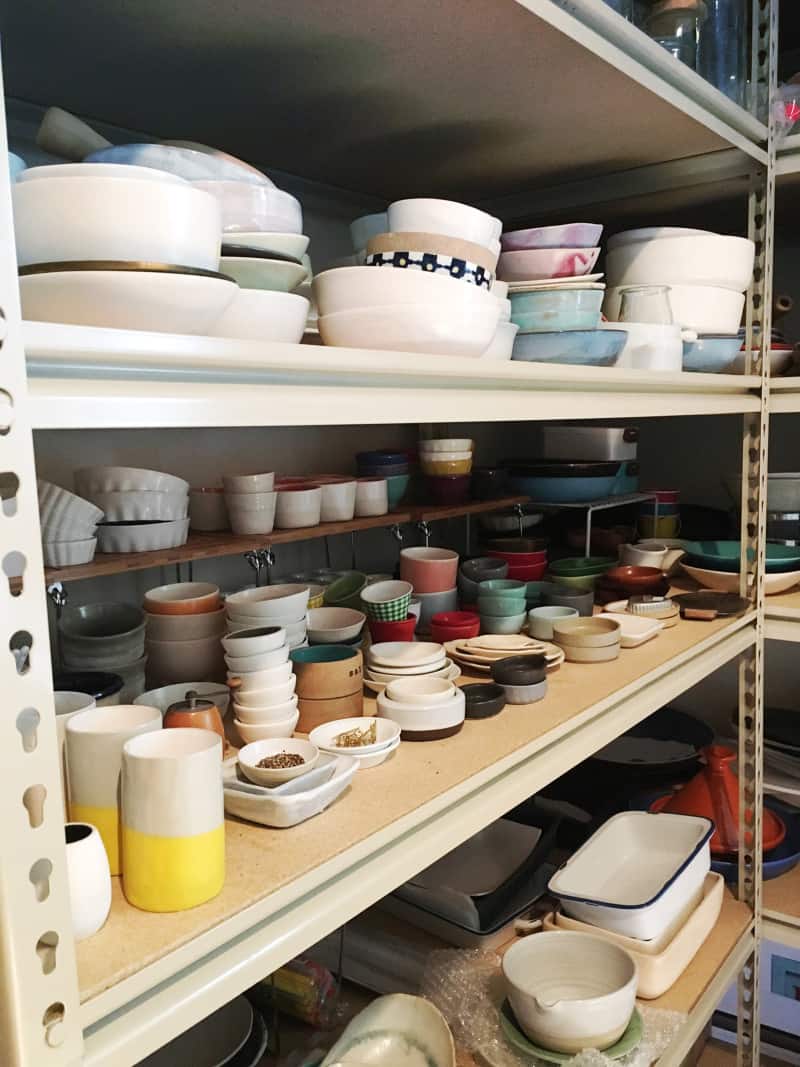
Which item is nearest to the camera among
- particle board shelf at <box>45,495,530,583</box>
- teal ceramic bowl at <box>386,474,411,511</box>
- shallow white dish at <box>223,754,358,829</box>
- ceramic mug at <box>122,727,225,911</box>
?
ceramic mug at <box>122,727,225,911</box>

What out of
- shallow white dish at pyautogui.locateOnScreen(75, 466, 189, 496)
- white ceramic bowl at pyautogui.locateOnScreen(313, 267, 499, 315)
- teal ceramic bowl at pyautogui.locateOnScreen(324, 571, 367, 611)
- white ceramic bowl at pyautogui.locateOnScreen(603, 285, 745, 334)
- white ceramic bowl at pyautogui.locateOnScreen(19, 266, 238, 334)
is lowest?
teal ceramic bowl at pyautogui.locateOnScreen(324, 571, 367, 611)

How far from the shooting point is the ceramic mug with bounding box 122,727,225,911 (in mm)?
621

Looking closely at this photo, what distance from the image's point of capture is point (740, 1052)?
162 cm

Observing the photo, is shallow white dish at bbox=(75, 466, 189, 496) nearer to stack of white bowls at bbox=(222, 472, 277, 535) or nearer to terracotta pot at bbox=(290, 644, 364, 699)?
stack of white bowls at bbox=(222, 472, 277, 535)

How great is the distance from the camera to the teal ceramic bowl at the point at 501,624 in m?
1.32

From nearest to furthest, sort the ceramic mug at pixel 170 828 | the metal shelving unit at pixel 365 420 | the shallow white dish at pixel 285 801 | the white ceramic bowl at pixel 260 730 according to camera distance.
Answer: the metal shelving unit at pixel 365 420
the ceramic mug at pixel 170 828
the shallow white dish at pixel 285 801
the white ceramic bowl at pixel 260 730

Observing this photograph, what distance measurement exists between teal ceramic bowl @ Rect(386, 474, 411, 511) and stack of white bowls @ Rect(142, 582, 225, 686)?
51 centimetres

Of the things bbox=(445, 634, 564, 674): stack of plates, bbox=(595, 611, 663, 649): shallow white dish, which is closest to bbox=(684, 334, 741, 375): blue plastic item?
bbox=(595, 611, 663, 649): shallow white dish

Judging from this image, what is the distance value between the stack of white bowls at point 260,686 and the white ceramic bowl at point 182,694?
52 millimetres

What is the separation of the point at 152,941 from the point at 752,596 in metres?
1.23

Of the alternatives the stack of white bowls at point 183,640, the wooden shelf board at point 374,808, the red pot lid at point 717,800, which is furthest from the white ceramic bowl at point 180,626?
the red pot lid at point 717,800

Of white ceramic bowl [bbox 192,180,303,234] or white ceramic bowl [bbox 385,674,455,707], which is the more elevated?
white ceramic bowl [bbox 192,180,303,234]

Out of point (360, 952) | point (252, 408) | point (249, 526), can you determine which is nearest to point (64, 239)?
point (252, 408)

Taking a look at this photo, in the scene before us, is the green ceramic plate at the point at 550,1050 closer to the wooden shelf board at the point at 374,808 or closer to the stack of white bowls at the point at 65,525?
the wooden shelf board at the point at 374,808
